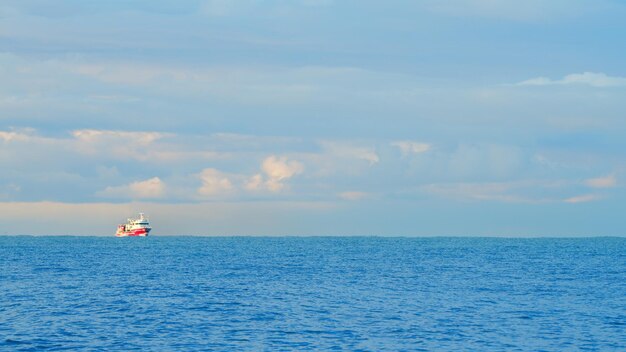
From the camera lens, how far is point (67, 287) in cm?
9100

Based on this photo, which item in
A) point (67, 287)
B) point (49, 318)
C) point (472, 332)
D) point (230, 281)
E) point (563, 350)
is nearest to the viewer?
point (563, 350)

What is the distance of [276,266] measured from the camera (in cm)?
13650

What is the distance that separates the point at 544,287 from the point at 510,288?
4.52m

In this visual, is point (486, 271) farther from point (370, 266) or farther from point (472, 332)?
point (472, 332)

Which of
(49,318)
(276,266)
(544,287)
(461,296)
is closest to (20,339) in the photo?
(49,318)

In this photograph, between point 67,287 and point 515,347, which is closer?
point 515,347

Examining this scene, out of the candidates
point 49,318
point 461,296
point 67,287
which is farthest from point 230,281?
point 49,318

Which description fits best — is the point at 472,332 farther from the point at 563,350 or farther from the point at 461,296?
the point at 461,296

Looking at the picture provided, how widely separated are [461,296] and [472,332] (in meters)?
Result: 24.5

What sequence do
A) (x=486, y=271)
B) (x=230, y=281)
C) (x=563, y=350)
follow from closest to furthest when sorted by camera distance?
(x=563, y=350), (x=230, y=281), (x=486, y=271)

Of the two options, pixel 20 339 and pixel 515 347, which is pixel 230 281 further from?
pixel 515 347

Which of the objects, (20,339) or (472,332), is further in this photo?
(472,332)

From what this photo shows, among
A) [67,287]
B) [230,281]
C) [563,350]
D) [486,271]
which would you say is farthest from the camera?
[486,271]

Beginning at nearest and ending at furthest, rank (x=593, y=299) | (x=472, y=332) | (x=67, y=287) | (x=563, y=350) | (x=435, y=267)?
(x=563, y=350) < (x=472, y=332) < (x=593, y=299) < (x=67, y=287) < (x=435, y=267)
